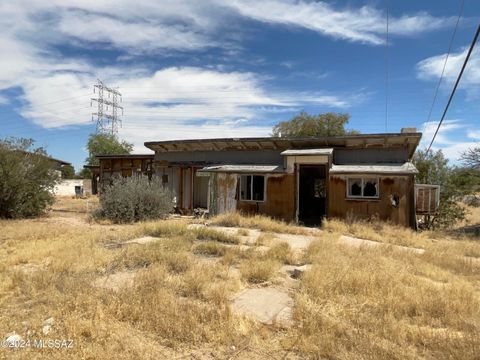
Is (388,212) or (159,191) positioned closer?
(388,212)

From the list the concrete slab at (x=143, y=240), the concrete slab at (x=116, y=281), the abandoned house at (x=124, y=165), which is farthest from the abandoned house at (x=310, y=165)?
the concrete slab at (x=116, y=281)

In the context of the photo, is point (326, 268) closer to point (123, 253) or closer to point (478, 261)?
point (123, 253)

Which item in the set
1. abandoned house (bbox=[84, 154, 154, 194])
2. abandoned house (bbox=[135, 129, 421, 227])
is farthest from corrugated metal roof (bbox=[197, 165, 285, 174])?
abandoned house (bbox=[84, 154, 154, 194])

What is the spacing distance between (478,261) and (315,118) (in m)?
34.0

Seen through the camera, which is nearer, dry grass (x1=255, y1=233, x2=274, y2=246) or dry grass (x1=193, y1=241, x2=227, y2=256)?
dry grass (x1=193, y1=241, x2=227, y2=256)

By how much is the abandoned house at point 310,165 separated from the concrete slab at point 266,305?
432 inches

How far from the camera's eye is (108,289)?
6031mm

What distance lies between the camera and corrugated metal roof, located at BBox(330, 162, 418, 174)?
15700 millimetres

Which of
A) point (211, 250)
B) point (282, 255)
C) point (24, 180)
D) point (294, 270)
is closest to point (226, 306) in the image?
point (294, 270)

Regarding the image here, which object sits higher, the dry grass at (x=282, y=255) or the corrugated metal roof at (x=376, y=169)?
the corrugated metal roof at (x=376, y=169)

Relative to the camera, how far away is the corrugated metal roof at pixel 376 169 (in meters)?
15.7

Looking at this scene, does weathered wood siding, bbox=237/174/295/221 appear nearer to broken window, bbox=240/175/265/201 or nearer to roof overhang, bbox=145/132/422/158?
broken window, bbox=240/175/265/201

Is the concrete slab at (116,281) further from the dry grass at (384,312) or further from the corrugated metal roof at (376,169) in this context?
the corrugated metal roof at (376,169)

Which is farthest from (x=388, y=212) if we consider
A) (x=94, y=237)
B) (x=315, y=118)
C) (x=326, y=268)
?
(x=315, y=118)
